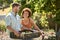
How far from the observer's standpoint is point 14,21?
409 centimetres

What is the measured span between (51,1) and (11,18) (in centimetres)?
478

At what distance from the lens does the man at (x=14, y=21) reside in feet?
13.0

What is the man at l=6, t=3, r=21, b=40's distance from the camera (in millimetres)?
3967

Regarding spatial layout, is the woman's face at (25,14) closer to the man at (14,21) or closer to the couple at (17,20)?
the couple at (17,20)

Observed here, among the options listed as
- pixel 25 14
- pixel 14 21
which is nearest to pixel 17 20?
pixel 14 21

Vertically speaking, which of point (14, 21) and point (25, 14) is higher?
point (25, 14)

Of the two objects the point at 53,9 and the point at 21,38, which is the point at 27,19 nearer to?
the point at 21,38

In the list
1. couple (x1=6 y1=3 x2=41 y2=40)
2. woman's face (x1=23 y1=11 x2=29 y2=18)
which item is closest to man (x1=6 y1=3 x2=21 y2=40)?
couple (x1=6 y1=3 x2=41 y2=40)

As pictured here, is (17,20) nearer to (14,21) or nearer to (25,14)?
(14,21)

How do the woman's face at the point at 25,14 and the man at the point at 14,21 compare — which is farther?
the woman's face at the point at 25,14

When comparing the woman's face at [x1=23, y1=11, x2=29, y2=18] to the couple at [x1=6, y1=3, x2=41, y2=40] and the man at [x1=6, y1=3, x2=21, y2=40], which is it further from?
the man at [x1=6, y1=3, x2=21, y2=40]

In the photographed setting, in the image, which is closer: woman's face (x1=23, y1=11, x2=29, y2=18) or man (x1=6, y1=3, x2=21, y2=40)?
man (x1=6, y1=3, x2=21, y2=40)

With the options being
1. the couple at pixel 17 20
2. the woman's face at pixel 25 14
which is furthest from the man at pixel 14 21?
the woman's face at pixel 25 14

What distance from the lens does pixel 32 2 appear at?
29.4 feet
